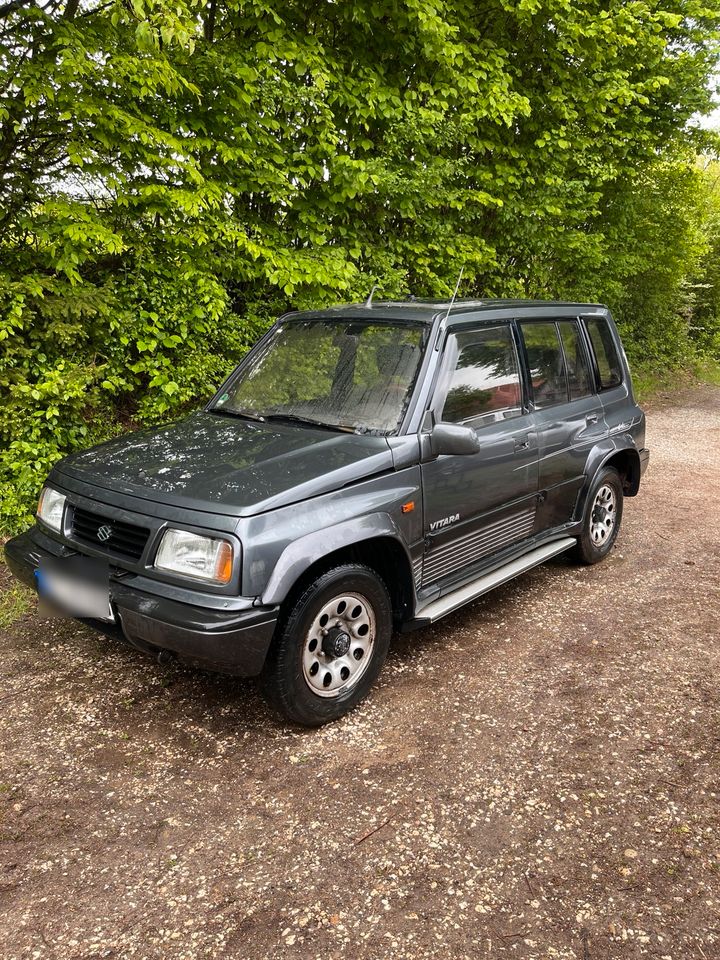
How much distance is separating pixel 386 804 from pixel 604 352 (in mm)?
3891

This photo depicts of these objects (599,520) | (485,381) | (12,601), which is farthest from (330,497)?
(599,520)

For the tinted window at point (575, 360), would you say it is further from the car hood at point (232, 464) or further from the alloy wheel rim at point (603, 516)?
the car hood at point (232, 464)

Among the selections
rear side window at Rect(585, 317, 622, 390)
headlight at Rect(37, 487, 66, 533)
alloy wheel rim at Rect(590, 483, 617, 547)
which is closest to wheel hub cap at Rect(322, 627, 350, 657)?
headlight at Rect(37, 487, 66, 533)

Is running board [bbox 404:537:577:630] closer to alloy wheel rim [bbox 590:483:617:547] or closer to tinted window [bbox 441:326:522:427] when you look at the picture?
alloy wheel rim [bbox 590:483:617:547]

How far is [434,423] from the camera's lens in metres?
3.66

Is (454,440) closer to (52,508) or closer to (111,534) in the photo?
(111,534)

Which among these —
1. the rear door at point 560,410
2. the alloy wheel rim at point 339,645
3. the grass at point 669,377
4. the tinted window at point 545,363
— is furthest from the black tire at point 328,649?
the grass at point 669,377

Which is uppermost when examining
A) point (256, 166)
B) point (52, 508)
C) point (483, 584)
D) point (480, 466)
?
point (256, 166)

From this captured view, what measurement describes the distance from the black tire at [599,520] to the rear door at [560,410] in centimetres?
23

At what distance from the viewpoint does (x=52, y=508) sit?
3494 millimetres

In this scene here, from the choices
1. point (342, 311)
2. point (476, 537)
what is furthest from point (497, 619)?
point (342, 311)

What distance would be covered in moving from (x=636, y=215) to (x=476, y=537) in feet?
→ 33.3

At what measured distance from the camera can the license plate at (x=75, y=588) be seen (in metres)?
3.07

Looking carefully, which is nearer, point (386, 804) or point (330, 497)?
point (386, 804)
